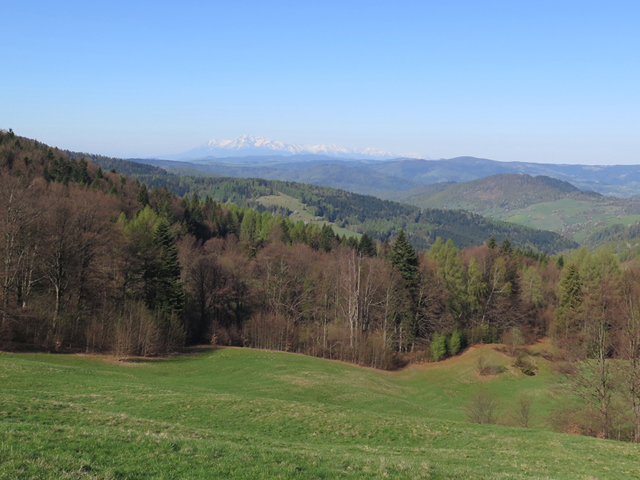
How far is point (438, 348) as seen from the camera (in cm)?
5159

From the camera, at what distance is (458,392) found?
41.8 m

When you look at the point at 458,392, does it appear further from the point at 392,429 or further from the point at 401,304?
the point at 392,429

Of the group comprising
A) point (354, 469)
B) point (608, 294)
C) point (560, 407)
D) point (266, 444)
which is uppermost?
point (354, 469)

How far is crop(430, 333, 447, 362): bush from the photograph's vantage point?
51500 mm

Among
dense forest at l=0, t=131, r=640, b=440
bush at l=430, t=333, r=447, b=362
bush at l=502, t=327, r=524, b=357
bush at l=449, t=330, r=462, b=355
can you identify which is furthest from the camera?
bush at l=449, t=330, r=462, b=355

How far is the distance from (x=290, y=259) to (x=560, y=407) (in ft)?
125

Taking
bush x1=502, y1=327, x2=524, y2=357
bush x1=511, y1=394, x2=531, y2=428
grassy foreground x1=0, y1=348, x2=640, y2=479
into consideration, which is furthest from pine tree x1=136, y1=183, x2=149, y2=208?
bush x1=511, y1=394, x2=531, y2=428

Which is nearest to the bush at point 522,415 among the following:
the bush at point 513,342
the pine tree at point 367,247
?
the bush at point 513,342

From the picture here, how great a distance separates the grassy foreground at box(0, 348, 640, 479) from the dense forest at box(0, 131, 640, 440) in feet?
19.3

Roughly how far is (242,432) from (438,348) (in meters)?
41.2

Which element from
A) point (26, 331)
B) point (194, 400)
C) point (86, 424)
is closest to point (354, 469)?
point (86, 424)

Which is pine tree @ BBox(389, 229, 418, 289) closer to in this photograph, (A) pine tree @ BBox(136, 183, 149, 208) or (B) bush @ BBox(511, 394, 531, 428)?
(B) bush @ BBox(511, 394, 531, 428)

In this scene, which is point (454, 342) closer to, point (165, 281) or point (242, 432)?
point (165, 281)

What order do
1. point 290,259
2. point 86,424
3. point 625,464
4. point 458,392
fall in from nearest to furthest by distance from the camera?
1. point 86,424
2. point 625,464
3. point 458,392
4. point 290,259
